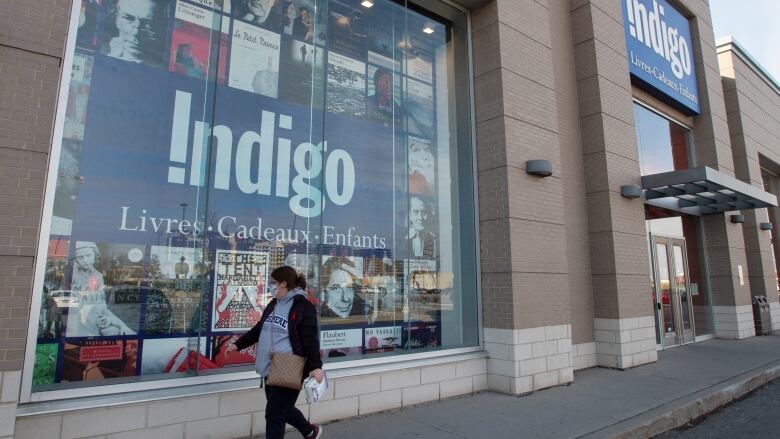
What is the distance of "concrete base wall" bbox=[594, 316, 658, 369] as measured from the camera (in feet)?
28.1

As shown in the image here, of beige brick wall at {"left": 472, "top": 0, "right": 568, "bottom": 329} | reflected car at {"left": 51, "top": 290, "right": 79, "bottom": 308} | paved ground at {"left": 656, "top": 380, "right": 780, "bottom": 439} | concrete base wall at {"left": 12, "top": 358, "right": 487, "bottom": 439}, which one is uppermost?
beige brick wall at {"left": 472, "top": 0, "right": 568, "bottom": 329}

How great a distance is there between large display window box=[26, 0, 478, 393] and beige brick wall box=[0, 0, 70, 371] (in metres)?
0.39

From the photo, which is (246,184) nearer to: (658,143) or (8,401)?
(8,401)

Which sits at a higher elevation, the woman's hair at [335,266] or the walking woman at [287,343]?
the woman's hair at [335,266]

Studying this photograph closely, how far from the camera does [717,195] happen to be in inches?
430

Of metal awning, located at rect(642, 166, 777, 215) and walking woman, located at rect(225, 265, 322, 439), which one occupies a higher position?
metal awning, located at rect(642, 166, 777, 215)

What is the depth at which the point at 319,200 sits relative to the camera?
21.4ft

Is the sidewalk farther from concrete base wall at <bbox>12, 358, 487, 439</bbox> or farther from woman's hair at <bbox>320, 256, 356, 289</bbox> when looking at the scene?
woman's hair at <bbox>320, 256, 356, 289</bbox>

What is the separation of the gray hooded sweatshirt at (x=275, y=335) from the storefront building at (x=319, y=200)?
109cm

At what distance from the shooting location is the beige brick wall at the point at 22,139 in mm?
3689

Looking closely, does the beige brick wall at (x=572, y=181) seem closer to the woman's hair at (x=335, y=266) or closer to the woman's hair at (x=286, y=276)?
the woman's hair at (x=335, y=266)

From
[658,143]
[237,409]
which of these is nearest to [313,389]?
[237,409]

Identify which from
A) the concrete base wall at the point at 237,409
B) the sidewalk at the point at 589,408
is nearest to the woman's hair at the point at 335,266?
the concrete base wall at the point at 237,409

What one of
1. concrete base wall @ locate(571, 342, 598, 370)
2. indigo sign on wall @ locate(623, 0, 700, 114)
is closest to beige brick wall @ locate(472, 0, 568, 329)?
concrete base wall @ locate(571, 342, 598, 370)
